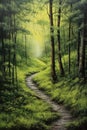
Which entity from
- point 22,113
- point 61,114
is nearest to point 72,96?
point 61,114

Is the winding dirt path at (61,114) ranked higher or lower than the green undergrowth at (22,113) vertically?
lower

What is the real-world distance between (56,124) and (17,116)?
2.14 meters

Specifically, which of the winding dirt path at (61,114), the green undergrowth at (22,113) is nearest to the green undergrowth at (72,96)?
the winding dirt path at (61,114)

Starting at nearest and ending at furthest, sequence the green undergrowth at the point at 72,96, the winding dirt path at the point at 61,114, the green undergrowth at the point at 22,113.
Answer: the green undergrowth at the point at 22,113 → the green undergrowth at the point at 72,96 → the winding dirt path at the point at 61,114

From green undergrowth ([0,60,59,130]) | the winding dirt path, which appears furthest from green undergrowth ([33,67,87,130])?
green undergrowth ([0,60,59,130])

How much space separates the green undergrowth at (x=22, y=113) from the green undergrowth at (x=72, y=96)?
133 cm

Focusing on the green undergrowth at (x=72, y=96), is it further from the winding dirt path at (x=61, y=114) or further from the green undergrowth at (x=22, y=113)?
the green undergrowth at (x=22, y=113)

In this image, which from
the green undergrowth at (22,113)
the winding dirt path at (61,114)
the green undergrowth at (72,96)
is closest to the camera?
the green undergrowth at (22,113)

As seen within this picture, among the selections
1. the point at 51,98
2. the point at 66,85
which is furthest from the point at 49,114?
the point at 66,85

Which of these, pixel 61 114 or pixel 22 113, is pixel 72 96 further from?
pixel 22 113

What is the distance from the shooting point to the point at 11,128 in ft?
40.5

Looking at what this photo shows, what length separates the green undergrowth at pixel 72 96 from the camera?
13.5 metres

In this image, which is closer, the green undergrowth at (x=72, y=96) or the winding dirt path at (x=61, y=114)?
the green undergrowth at (x=72, y=96)

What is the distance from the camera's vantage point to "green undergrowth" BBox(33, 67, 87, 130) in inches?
531
